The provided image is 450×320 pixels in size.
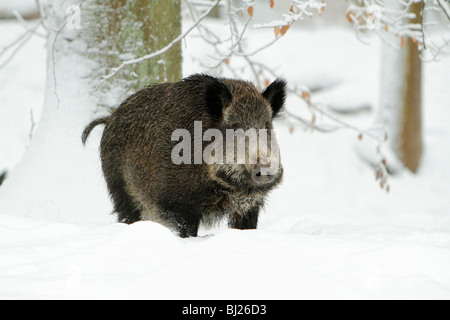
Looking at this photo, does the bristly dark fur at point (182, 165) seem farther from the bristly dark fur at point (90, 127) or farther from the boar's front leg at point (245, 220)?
the bristly dark fur at point (90, 127)

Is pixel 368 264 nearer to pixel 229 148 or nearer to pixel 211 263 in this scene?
pixel 211 263

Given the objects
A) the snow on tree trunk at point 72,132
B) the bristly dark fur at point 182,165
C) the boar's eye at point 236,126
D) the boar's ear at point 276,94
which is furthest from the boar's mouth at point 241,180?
the snow on tree trunk at point 72,132

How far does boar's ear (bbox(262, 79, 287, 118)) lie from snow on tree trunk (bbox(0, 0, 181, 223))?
1.23 metres

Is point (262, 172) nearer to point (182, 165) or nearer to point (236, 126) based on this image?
Answer: point (236, 126)

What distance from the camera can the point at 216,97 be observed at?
3.76 m

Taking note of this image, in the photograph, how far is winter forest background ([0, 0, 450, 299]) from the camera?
Result: 221cm

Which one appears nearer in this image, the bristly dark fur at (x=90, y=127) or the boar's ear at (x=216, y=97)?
the boar's ear at (x=216, y=97)

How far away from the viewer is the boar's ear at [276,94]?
3912 millimetres

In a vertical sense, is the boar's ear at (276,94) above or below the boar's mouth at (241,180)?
above

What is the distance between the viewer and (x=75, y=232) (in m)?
2.95

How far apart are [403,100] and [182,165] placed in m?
6.37

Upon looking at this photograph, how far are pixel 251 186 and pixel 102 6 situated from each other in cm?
207

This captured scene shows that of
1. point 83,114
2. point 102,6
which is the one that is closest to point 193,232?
point 83,114

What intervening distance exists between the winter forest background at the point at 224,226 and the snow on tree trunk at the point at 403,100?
0.02m
